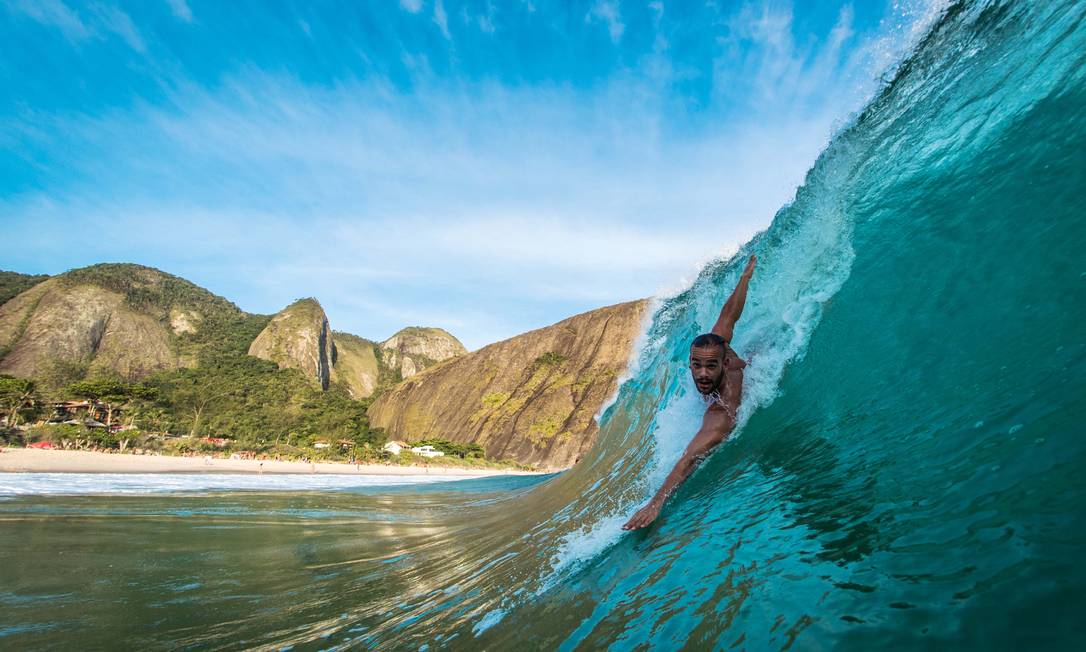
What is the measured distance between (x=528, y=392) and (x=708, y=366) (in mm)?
68836

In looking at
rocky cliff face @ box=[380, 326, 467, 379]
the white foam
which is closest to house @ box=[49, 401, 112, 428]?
the white foam

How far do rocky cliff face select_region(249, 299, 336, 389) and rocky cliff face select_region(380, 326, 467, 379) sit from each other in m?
29.6

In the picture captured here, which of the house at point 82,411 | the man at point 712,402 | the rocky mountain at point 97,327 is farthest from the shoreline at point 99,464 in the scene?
the rocky mountain at point 97,327

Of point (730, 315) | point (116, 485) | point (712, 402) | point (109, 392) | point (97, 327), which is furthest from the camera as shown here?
point (97, 327)

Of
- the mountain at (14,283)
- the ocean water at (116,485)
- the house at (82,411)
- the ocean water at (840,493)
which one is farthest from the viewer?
the mountain at (14,283)

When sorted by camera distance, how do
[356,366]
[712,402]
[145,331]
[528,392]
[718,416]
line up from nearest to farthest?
[718,416] → [712,402] → [528,392] → [145,331] → [356,366]

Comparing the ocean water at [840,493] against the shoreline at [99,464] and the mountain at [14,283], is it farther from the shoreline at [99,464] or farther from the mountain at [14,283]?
the mountain at [14,283]

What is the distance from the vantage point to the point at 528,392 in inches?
2815

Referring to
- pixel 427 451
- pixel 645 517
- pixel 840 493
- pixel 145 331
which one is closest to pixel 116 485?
pixel 645 517

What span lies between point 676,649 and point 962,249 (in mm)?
3490

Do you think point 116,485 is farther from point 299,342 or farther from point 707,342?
point 299,342

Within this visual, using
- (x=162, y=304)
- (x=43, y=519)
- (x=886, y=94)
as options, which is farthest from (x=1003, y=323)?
(x=162, y=304)

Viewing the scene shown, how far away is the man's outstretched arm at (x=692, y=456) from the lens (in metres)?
3.07

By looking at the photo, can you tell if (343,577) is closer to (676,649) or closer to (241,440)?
(676,649)
